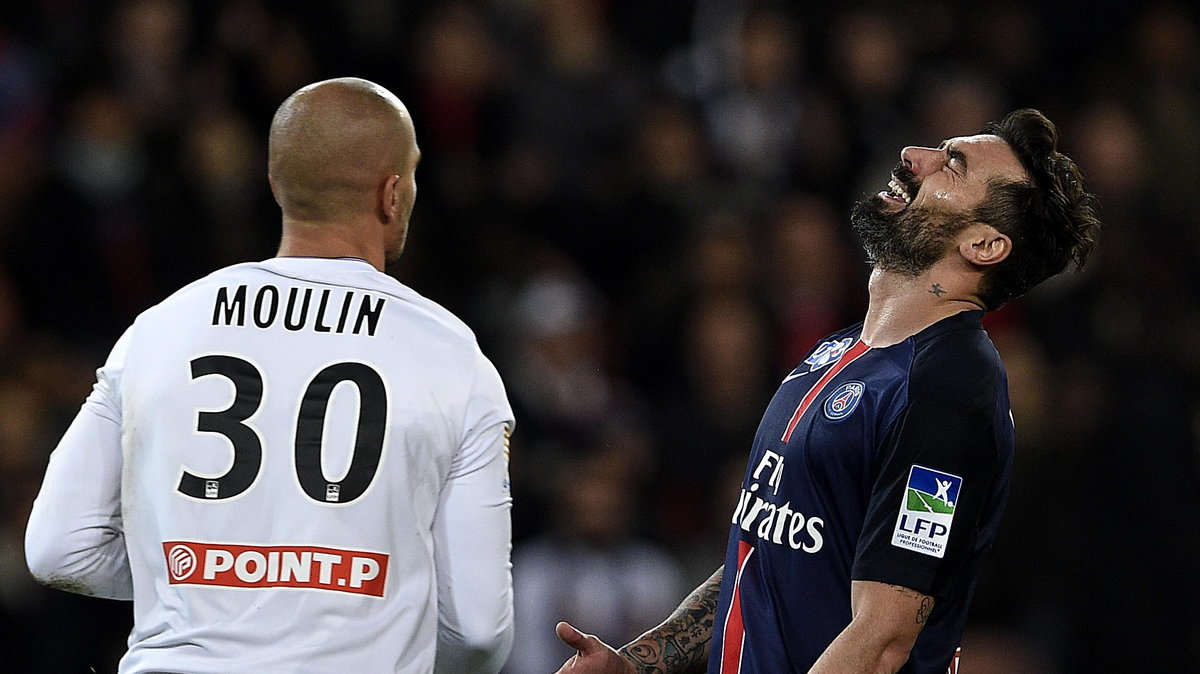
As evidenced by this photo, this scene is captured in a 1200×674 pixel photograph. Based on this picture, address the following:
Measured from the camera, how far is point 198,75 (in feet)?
31.6

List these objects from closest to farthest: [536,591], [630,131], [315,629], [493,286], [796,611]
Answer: [315,629] < [796,611] < [536,591] < [493,286] < [630,131]

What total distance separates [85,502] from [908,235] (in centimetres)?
208

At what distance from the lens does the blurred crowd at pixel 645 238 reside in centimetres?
805

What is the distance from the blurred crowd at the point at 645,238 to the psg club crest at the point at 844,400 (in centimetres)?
385

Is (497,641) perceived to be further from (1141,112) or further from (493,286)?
(1141,112)

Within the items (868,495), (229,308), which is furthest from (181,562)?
(868,495)

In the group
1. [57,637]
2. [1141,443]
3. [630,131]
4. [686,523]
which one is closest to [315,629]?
[57,637]

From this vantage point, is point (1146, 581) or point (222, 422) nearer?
point (222, 422)

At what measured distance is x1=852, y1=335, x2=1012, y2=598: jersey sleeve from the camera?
3.64m

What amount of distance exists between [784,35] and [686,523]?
381cm

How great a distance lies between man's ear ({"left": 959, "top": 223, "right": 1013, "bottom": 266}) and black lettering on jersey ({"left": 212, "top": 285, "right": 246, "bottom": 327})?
5.71 feet

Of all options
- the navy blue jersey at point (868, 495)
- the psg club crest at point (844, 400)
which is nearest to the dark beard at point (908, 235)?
the navy blue jersey at point (868, 495)

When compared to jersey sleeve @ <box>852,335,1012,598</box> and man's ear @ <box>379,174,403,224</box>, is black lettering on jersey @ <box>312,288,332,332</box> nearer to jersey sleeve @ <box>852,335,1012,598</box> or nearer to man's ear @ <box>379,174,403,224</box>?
man's ear @ <box>379,174,403,224</box>

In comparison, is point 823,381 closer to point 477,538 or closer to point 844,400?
point 844,400
